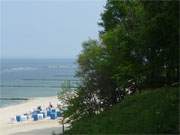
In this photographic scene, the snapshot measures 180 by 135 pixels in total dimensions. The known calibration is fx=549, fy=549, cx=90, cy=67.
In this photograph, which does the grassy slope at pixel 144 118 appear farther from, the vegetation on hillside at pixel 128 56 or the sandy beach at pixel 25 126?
the sandy beach at pixel 25 126

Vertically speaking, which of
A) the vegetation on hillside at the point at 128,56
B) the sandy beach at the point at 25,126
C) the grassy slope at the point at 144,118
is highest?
the vegetation on hillside at the point at 128,56

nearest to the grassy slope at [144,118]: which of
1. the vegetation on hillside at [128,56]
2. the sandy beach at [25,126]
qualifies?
the vegetation on hillside at [128,56]

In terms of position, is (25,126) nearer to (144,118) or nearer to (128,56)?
(128,56)

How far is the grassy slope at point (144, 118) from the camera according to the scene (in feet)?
46.3

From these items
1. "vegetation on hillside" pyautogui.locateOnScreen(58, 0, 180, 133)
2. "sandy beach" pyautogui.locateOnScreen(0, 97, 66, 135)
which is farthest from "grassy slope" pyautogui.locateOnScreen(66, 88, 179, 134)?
"sandy beach" pyautogui.locateOnScreen(0, 97, 66, 135)

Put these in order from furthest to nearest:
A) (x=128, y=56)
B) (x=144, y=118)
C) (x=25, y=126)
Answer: (x=25, y=126)
(x=128, y=56)
(x=144, y=118)

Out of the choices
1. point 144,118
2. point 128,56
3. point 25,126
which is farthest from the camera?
point 25,126

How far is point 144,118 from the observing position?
1534 centimetres

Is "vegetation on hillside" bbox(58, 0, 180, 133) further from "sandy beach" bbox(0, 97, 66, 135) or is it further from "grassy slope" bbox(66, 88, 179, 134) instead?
"sandy beach" bbox(0, 97, 66, 135)

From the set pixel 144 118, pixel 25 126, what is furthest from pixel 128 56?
pixel 25 126

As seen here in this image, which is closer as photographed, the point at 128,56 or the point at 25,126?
the point at 128,56

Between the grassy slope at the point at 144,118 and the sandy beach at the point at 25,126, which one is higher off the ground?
the grassy slope at the point at 144,118

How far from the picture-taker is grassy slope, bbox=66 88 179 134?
46.3ft

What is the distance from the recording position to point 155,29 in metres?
16.3
